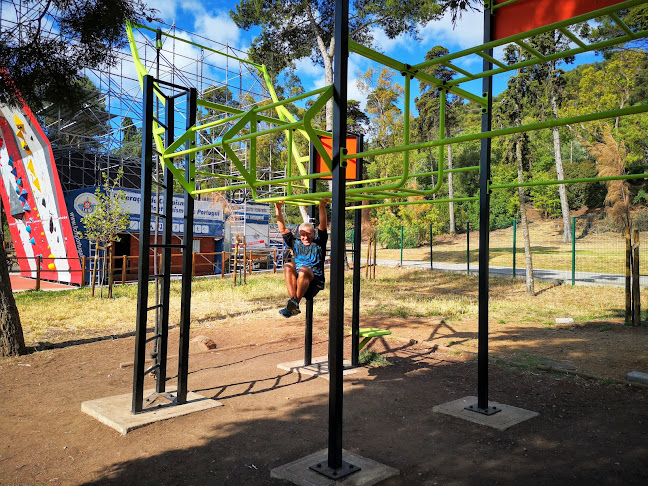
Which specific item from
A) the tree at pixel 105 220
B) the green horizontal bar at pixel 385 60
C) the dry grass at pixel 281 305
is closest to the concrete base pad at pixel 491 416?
the green horizontal bar at pixel 385 60

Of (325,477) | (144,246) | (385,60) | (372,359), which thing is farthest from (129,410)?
(385,60)

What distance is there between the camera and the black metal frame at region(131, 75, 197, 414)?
174 inches

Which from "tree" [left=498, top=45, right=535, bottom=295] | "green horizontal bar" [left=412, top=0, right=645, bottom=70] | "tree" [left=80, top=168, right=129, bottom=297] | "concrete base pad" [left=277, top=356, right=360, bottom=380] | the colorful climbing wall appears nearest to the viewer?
"green horizontal bar" [left=412, top=0, right=645, bottom=70]

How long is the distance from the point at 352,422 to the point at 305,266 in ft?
5.40

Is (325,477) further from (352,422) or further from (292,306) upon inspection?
(292,306)

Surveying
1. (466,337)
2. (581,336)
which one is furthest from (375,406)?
(581,336)

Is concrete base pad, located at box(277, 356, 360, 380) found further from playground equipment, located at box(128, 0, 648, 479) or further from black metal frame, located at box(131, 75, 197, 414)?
playground equipment, located at box(128, 0, 648, 479)

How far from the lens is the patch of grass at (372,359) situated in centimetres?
636

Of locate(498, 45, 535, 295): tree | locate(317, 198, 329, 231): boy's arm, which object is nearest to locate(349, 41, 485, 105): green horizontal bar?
locate(317, 198, 329, 231): boy's arm

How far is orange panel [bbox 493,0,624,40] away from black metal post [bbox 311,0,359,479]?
1.29 meters

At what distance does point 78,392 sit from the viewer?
5.26 m

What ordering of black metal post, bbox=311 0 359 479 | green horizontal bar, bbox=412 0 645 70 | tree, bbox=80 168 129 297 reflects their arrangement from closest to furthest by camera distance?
green horizontal bar, bbox=412 0 645 70 → black metal post, bbox=311 0 359 479 → tree, bbox=80 168 129 297

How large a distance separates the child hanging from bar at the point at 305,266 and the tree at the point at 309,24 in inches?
431

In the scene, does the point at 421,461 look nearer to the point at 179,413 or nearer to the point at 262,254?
the point at 179,413
